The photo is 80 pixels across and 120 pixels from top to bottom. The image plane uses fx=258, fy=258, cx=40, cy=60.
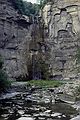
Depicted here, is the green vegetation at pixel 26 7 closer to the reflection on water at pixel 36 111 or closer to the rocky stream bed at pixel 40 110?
the rocky stream bed at pixel 40 110

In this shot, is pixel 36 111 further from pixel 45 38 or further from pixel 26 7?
pixel 26 7

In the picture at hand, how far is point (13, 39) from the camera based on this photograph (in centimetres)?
3569

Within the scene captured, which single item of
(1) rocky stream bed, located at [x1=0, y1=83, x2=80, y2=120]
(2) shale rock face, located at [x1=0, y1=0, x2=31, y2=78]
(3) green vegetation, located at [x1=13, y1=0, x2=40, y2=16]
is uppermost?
(3) green vegetation, located at [x1=13, y1=0, x2=40, y2=16]

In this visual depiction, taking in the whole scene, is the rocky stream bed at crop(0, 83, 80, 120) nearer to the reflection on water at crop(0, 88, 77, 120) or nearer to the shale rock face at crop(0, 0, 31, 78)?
the reflection on water at crop(0, 88, 77, 120)

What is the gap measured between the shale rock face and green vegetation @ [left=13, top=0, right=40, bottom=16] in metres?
0.93

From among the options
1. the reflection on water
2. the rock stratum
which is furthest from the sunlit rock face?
the reflection on water

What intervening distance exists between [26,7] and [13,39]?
6.45 m

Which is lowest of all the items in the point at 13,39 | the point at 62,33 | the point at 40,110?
the point at 40,110

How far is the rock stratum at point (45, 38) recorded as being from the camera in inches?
1383

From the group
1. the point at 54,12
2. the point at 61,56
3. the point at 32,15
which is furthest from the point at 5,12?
the point at 61,56

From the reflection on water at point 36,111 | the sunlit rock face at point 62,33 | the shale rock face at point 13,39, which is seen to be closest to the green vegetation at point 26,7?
the shale rock face at point 13,39

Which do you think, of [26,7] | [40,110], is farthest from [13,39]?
[40,110]

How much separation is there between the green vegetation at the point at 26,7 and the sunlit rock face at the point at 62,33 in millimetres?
2626

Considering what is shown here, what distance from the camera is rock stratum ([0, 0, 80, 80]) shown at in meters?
35.1
